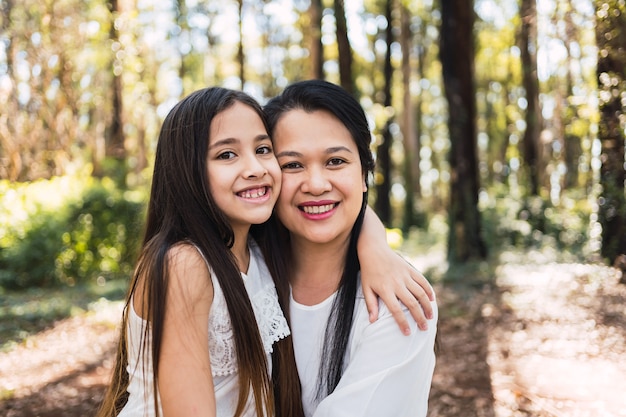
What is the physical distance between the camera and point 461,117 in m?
11.0

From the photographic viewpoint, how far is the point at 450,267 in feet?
36.1

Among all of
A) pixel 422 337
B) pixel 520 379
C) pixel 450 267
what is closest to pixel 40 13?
pixel 450 267

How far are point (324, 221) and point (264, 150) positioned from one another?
1.30 feet

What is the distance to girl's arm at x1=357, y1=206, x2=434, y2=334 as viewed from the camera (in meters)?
2.15

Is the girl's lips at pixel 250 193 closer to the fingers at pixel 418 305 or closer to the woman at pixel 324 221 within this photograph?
the woman at pixel 324 221

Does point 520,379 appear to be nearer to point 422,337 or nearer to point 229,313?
point 422,337

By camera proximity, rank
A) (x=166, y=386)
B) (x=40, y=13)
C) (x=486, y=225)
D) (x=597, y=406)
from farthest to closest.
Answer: (x=40, y=13) < (x=486, y=225) < (x=597, y=406) < (x=166, y=386)

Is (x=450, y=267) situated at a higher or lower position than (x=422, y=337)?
lower

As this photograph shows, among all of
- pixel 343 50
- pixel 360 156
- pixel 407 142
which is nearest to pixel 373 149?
pixel 343 50

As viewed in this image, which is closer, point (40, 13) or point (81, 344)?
point (81, 344)

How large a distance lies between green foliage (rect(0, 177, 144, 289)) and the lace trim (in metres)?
7.68

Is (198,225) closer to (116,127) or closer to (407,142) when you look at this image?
(116,127)

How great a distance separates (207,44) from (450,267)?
22695 millimetres

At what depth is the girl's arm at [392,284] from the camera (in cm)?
215
